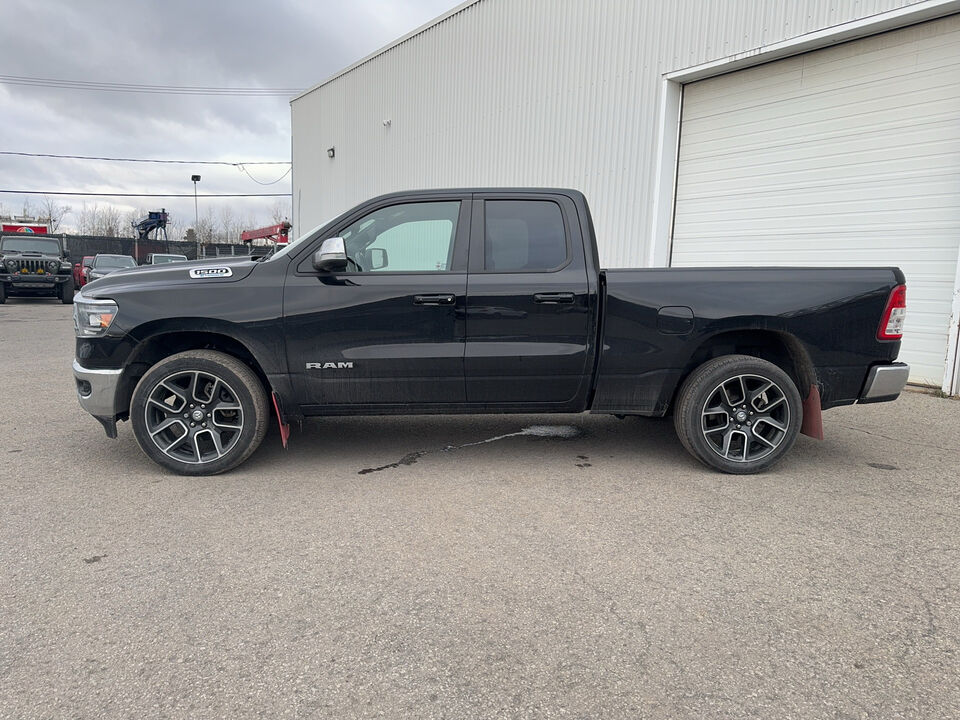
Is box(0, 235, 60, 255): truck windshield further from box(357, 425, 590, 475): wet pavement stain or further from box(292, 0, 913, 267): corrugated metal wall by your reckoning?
box(357, 425, 590, 475): wet pavement stain

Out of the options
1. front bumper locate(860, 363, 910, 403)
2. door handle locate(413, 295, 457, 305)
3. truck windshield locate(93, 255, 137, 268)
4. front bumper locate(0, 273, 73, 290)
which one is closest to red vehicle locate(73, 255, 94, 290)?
truck windshield locate(93, 255, 137, 268)

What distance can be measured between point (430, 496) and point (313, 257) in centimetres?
174

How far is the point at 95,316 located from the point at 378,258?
184 centimetres

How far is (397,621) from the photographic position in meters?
2.55

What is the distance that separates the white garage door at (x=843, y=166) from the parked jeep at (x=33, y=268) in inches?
725

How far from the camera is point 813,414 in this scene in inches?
174

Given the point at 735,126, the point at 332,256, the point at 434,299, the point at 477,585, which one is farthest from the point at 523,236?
the point at 735,126

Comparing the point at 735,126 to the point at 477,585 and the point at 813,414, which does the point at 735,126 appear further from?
the point at 477,585

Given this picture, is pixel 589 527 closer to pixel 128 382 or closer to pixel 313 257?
pixel 313 257

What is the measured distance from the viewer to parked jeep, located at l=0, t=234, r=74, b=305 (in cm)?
1884

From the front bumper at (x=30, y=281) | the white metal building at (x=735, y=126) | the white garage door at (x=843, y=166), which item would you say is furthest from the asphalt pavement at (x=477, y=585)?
the front bumper at (x=30, y=281)

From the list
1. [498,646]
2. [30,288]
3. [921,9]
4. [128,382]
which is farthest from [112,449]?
[30,288]

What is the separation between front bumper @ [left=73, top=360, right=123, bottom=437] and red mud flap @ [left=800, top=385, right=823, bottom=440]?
4.64 metres

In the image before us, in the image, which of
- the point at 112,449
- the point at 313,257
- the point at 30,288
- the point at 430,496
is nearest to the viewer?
Answer: the point at 430,496
